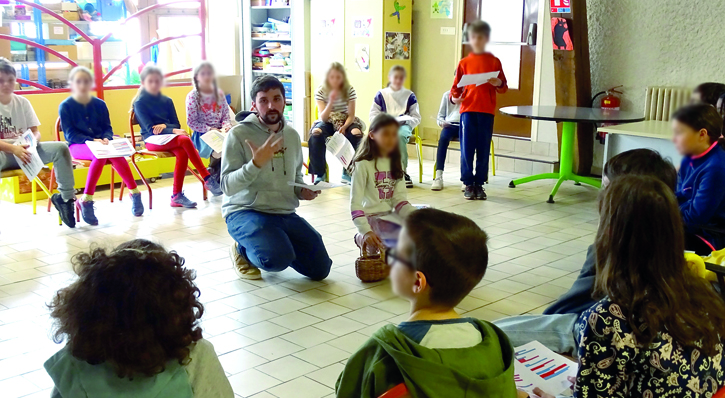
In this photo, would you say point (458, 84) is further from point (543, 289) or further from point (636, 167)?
point (543, 289)

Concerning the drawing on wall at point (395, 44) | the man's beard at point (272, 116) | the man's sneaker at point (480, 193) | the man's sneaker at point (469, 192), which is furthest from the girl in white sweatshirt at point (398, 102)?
the man's sneaker at point (480, 193)

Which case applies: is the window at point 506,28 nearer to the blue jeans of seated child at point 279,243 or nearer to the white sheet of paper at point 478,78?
the white sheet of paper at point 478,78

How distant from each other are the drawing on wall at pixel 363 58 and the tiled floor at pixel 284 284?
0.47 m

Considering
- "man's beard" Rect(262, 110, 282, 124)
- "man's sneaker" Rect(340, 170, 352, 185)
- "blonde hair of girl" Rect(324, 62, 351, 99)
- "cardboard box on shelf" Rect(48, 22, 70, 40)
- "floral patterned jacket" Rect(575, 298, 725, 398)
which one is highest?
"cardboard box on shelf" Rect(48, 22, 70, 40)

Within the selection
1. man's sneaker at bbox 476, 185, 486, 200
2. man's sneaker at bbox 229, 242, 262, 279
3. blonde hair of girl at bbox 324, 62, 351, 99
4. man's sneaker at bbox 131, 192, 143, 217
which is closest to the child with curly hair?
blonde hair of girl at bbox 324, 62, 351, 99

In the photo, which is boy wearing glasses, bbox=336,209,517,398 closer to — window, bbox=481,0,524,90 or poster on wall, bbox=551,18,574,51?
window, bbox=481,0,524,90

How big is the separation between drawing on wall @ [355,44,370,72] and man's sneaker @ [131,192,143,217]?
3348 mm

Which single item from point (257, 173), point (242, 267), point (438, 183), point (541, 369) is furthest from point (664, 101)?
point (242, 267)

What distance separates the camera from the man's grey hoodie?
275cm

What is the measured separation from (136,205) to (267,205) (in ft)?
4.63

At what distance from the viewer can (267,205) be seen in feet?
9.58

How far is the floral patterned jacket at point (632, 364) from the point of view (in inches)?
46.4

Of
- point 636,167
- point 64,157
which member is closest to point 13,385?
point 636,167

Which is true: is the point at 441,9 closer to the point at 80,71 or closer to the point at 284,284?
the point at 80,71
